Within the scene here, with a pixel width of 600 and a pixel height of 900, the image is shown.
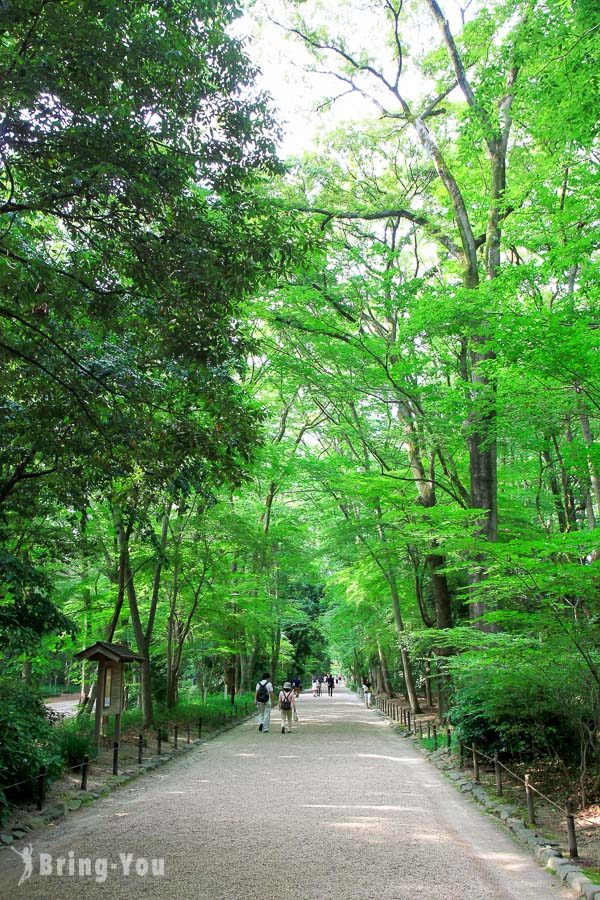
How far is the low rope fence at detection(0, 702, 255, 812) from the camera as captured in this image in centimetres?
838

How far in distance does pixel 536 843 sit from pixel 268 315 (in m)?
11.6

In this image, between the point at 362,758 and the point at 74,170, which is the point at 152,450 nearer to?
the point at 74,170

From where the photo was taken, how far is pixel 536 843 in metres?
6.77

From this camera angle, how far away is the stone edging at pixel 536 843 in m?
5.44

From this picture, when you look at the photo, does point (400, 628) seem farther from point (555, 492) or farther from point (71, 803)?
point (71, 803)

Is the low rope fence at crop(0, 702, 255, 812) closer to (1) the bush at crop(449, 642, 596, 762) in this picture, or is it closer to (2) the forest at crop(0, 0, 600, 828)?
(2) the forest at crop(0, 0, 600, 828)

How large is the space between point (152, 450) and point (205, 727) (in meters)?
15.5

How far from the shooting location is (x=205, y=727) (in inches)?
773

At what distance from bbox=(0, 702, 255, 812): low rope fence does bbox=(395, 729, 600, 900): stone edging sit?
5.95 metres

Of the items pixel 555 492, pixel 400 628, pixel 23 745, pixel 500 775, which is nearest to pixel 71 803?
pixel 23 745

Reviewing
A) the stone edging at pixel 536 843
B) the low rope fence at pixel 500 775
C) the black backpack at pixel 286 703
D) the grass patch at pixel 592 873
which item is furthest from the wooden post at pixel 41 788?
the black backpack at pixel 286 703

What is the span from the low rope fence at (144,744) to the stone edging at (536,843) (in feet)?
19.5

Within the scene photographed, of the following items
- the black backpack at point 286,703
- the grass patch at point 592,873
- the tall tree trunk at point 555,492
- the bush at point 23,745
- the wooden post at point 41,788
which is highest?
the tall tree trunk at point 555,492

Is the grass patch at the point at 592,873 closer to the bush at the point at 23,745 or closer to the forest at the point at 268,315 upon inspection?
the forest at the point at 268,315
